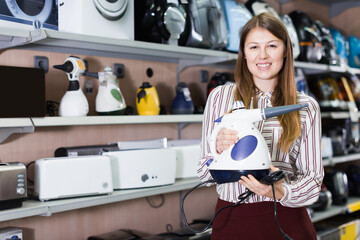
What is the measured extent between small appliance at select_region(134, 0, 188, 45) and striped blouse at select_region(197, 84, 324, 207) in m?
0.83

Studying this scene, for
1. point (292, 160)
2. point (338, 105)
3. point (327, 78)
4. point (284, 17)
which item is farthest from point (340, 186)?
point (292, 160)

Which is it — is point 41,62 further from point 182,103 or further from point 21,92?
point 182,103

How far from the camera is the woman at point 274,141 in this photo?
135cm

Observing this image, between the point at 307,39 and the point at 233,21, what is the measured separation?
78 centimetres

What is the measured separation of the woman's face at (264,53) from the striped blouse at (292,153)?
0.33 ft

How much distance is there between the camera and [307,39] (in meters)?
3.10

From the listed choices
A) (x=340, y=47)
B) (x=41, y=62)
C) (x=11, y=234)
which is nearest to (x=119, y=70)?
(x=41, y=62)

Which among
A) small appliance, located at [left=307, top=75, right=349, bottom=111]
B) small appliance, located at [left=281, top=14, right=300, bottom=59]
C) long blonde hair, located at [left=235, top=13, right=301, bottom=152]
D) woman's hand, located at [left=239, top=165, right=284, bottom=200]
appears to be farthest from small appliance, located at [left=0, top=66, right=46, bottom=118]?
small appliance, located at [left=307, top=75, right=349, bottom=111]

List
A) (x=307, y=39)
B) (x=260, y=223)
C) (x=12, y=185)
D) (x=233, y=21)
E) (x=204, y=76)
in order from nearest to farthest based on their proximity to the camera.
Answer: (x=260, y=223) → (x=12, y=185) → (x=233, y=21) → (x=204, y=76) → (x=307, y=39)

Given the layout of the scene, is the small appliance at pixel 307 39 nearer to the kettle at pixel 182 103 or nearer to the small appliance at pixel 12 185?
the kettle at pixel 182 103

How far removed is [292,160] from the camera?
4.65ft

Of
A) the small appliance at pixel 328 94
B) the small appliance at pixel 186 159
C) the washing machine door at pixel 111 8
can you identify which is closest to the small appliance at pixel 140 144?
the small appliance at pixel 186 159

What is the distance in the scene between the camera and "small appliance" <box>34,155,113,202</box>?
5.64ft

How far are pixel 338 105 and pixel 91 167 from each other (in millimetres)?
2294
